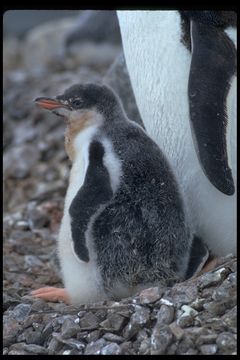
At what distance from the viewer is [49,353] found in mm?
2182

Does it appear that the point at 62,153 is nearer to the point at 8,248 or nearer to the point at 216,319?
the point at 8,248

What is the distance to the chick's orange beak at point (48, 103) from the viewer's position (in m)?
2.56

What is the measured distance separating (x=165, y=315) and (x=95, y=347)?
192 mm

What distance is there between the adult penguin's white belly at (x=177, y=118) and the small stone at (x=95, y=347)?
0.60m

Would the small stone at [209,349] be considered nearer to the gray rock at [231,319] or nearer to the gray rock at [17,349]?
the gray rock at [231,319]

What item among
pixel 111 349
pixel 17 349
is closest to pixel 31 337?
pixel 17 349

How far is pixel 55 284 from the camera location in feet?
9.77

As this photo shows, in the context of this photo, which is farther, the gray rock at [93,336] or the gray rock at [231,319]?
the gray rock at [93,336]

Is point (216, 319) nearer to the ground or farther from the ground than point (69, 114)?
nearer to the ground

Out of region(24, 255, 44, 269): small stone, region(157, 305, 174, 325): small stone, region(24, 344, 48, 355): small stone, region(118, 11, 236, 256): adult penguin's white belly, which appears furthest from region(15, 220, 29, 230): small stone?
region(157, 305, 174, 325): small stone

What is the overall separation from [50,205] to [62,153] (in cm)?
83

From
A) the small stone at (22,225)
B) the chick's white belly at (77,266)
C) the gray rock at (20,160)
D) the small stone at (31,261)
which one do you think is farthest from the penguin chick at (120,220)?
the gray rock at (20,160)

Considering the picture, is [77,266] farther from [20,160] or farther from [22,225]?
[20,160]
